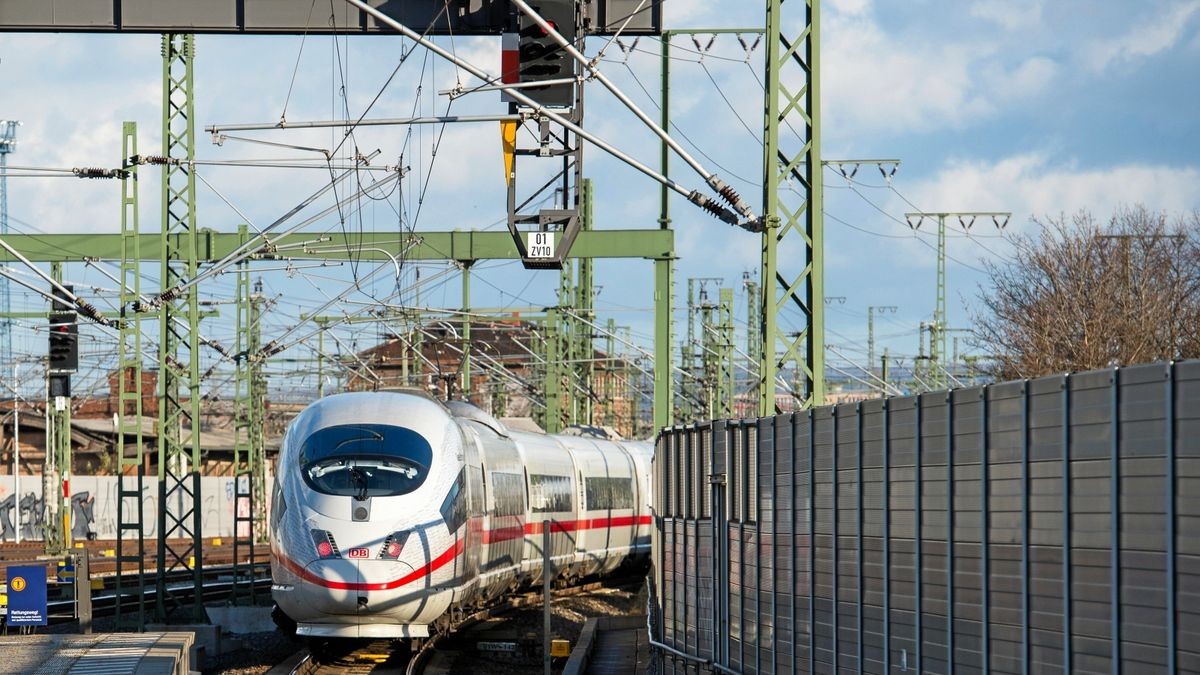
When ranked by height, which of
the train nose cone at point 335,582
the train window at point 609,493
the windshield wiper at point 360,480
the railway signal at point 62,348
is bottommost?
the train window at point 609,493

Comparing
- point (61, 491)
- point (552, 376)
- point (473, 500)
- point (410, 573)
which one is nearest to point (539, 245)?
point (410, 573)

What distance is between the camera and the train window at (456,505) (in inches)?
827

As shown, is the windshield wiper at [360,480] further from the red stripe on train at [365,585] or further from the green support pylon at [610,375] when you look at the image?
the green support pylon at [610,375]

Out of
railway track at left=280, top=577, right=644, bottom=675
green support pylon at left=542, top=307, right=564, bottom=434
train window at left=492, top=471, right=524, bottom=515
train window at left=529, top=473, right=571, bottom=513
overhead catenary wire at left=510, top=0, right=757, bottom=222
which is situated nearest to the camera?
overhead catenary wire at left=510, top=0, right=757, bottom=222

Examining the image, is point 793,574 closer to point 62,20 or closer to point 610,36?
point 610,36

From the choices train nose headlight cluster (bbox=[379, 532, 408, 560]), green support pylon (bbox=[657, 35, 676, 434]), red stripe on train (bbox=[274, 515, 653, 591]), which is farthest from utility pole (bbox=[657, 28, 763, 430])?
train nose headlight cluster (bbox=[379, 532, 408, 560])

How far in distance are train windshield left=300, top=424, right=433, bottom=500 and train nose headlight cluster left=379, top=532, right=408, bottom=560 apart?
1.65 feet

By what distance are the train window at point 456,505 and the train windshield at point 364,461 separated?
0.53 metres

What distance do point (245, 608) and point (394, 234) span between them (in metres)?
9.17

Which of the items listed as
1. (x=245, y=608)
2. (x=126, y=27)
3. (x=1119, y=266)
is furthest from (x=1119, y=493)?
(x=1119, y=266)

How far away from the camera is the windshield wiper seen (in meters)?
→ 20.0

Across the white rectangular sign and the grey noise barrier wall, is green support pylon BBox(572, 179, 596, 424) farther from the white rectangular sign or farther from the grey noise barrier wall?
the grey noise barrier wall

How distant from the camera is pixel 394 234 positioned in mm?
33156

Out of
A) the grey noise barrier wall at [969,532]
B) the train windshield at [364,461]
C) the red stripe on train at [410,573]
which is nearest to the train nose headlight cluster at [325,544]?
the red stripe on train at [410,573]
